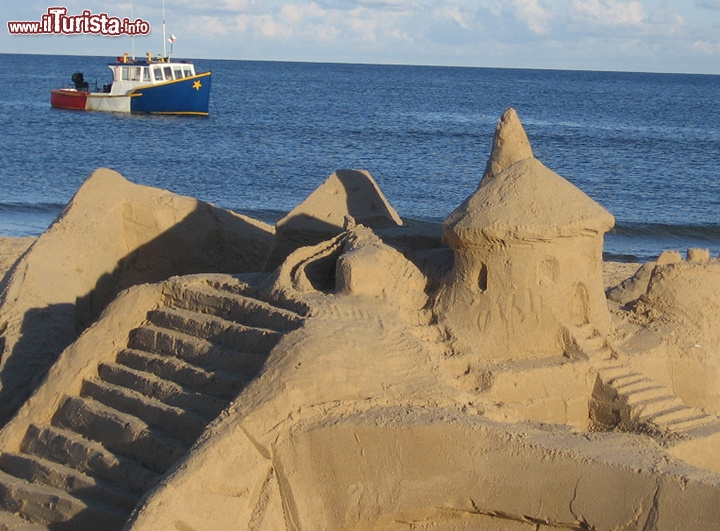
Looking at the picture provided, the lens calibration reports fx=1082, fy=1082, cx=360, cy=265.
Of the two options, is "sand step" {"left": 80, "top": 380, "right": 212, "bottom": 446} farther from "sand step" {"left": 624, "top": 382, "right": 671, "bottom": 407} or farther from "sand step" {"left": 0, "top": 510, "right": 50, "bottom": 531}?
"sand step" {"left": 624, "top": 382, "right": 671, "bottom": 407}

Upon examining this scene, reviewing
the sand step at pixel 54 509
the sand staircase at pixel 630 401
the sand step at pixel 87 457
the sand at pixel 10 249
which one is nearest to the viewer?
the sand step at pixel 54 509

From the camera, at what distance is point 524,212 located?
260 inches

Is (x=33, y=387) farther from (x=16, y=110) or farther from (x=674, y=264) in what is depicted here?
(x=16, y=110)

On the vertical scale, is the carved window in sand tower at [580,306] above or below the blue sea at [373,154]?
above

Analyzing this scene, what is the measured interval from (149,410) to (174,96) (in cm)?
3433

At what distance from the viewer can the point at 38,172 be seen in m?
25.8

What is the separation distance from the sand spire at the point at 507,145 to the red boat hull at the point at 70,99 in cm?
3511

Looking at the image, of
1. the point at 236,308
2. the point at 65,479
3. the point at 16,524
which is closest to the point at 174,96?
the point at 236,308

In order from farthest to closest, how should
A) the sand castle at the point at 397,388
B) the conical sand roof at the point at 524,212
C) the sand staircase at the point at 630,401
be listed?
1. the conical sand roof at the point at 524,212
2. the sand staircase at the point at 630,401
3. the sand castle at the point at 397,388

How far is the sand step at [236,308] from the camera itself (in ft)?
21.6

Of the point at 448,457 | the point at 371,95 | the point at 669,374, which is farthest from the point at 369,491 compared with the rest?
the point at 371,95

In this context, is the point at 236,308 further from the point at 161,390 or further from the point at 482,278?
the point at 482,278

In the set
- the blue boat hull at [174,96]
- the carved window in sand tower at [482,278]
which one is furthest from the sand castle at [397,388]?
the blue boat hull at [174,96]

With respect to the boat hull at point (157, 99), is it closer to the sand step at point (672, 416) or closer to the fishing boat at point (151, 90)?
the fishing boat at point (151, 90)
